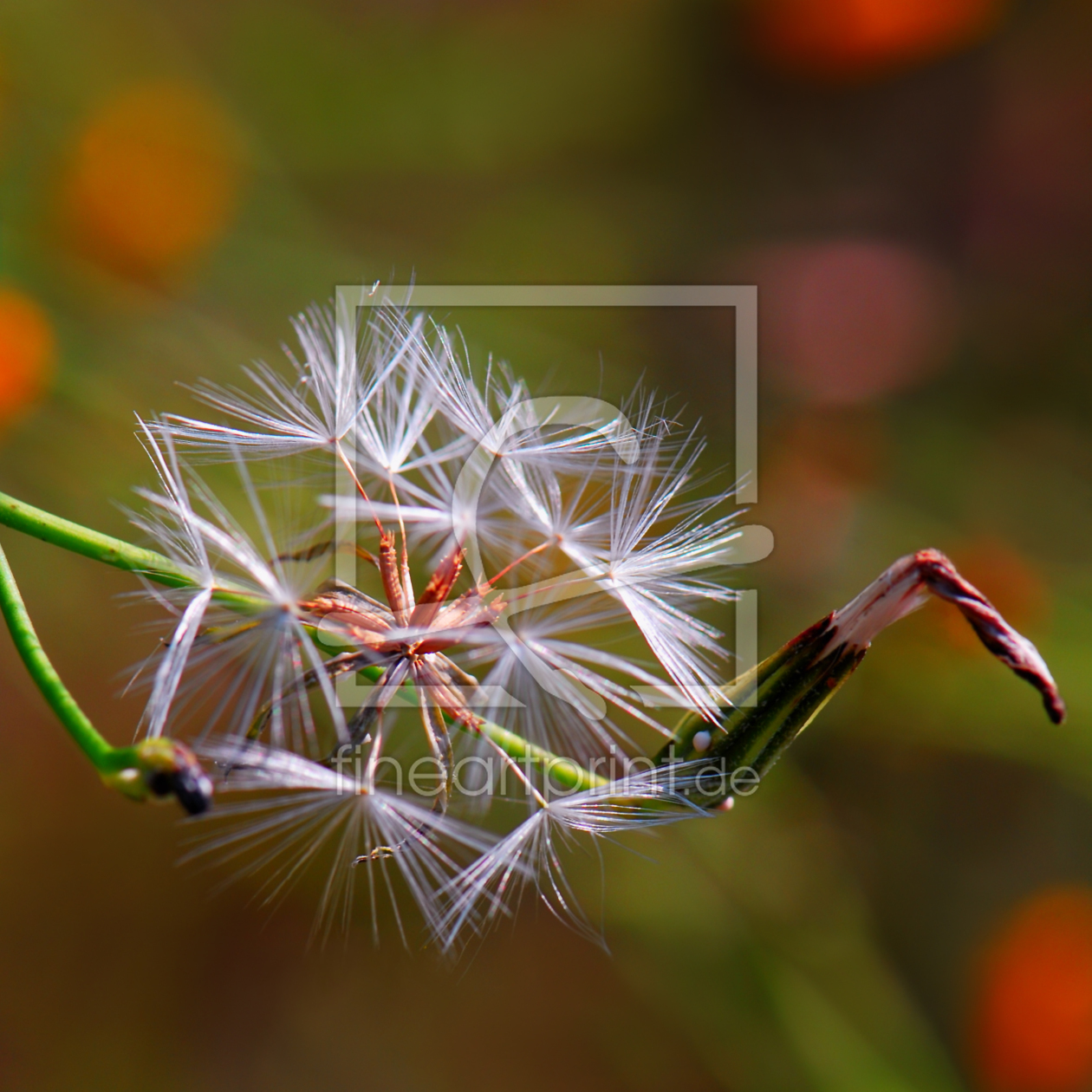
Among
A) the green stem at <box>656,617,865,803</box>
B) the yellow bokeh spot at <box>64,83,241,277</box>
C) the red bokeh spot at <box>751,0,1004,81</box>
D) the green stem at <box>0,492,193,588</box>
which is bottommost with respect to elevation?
the green stem at <box>656,617,865,803</box>

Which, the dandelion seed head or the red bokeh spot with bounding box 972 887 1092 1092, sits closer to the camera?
the dandelion seed head

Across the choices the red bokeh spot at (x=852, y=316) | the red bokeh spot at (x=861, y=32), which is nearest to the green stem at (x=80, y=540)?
the red bokeh spot at (x=852, y=316)

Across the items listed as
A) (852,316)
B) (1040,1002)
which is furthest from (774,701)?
(852,316)

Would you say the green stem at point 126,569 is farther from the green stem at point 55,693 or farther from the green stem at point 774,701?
the green stem at point 774,701

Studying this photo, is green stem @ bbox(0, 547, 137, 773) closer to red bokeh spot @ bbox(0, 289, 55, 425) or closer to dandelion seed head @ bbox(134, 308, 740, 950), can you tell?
dandelion seed head @ bbox(134, 308, 740, 950)

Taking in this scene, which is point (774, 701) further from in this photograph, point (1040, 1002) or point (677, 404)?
point (1040, 1002)

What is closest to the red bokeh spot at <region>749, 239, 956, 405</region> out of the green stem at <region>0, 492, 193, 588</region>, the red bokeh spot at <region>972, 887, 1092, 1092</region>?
the red bokeh spot at <region>972, 887, 1092, 1092</region>

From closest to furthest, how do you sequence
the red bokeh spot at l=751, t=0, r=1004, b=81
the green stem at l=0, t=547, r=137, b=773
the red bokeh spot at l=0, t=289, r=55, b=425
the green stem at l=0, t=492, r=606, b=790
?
the green stem at l=0, t=547, r=137, b=773
the green stem at l=0, t=492, r=606, b=790
the red bokeh spot at l=0, t=289, r=55, b=425
the red bokeh spot at l=751, t=0, r=1004, b=81
